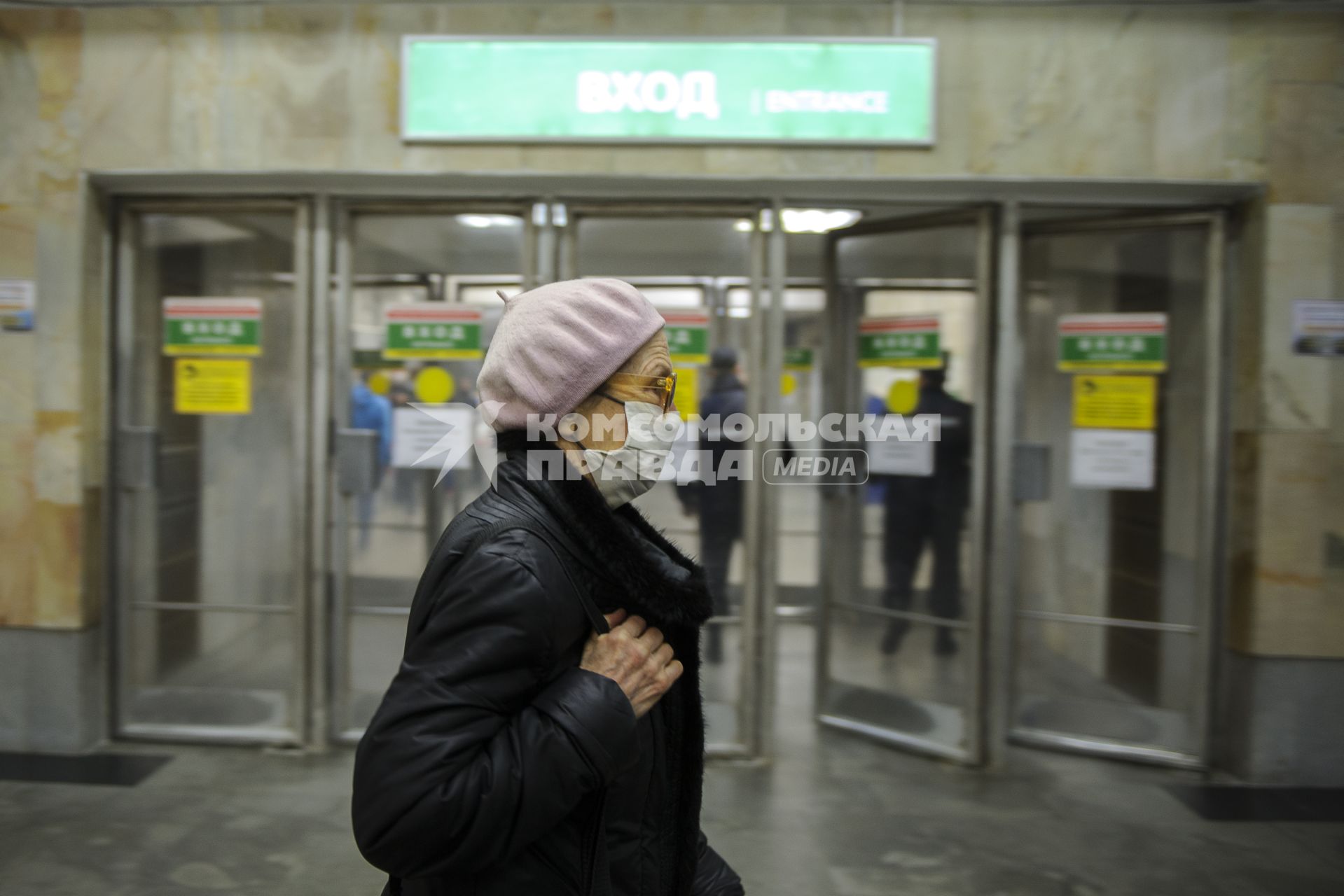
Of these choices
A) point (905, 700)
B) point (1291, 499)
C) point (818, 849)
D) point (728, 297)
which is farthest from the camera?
point (905, 700)

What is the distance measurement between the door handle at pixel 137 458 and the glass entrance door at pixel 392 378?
37.6 inches

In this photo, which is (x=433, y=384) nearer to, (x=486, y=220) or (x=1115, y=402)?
(x=486, y=220)

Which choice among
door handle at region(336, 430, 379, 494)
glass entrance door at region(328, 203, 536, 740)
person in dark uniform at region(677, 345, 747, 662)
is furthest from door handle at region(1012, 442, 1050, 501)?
door handle at region(336, 430, 379, 494)

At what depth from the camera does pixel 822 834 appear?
13.3 feet

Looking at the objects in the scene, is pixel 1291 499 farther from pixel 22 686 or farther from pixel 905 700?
pixel 22 686

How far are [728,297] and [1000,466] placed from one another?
63.4 inches

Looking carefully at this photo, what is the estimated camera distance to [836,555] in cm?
536

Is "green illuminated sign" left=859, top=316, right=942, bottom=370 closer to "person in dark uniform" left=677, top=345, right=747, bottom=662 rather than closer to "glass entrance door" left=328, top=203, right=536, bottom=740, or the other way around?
"person in dark uniform" left=677, top=345, right=747, bottom=662

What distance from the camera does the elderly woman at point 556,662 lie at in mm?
1360

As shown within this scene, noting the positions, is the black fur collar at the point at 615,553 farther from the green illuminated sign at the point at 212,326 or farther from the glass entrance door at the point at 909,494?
the green illuminated sign at the point at 212,326

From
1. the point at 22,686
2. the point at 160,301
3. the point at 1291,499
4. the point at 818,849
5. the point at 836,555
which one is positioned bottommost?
the point at 818,849

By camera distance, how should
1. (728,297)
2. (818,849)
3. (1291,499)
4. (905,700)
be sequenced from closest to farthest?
(818,849)
(1291,499)
(728,297)
(905,700)

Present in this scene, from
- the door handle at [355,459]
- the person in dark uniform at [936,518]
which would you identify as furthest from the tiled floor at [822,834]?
the door handle at [355,459]

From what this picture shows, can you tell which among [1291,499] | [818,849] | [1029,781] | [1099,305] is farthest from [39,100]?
[1291,499]
